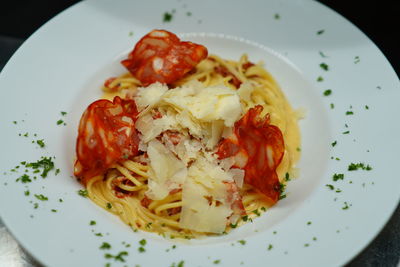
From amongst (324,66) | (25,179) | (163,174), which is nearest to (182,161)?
(163,174)

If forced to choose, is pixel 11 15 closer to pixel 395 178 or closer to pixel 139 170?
pixel 139 170

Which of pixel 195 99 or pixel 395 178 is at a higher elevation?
pixel 195 99

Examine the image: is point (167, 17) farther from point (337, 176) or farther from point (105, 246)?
point (105, 246)

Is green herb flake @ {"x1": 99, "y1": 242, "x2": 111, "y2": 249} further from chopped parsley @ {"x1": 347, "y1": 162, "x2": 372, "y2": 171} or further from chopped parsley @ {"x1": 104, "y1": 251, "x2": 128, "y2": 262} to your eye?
chopped parsley @ {"x1": 347, "y1": 162, "x2": 372, "y2": 171}

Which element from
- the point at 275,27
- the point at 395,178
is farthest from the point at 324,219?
the point at 275,27

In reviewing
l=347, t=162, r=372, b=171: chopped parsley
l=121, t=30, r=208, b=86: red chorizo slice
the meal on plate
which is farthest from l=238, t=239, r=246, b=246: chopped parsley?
l=121, t=30, r=208, b=86: red chorizo slice

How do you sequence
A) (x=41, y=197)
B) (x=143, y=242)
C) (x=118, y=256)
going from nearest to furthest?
(x=118, y=256) < (x=143, y=242) < (x=41, y=197)

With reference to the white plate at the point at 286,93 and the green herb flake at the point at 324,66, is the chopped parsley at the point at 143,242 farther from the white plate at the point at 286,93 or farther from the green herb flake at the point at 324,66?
the green herb flake at the point at 324,66

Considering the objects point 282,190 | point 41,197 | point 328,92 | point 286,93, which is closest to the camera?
point 41,197
